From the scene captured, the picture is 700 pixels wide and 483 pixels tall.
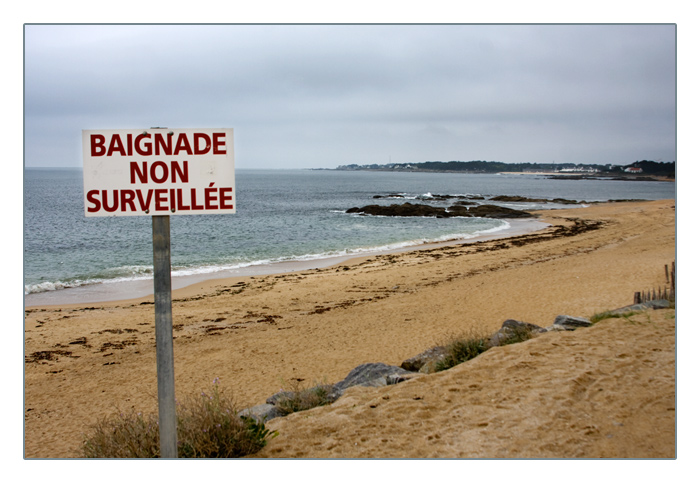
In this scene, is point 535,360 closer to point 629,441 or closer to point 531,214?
point 629,441

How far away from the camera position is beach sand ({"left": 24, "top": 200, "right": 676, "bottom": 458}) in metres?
4.00

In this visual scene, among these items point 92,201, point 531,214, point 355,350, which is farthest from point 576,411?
point 531,214

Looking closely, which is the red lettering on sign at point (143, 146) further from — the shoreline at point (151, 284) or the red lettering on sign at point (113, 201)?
the shoreline at point (151, 284)

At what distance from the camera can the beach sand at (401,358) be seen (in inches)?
158

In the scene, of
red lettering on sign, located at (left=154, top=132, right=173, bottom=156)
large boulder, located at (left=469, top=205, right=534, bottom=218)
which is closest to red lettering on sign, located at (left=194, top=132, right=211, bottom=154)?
red lettering on sign, located at (left=154, top=132, right=173, bottom=156)

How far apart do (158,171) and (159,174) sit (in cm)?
2

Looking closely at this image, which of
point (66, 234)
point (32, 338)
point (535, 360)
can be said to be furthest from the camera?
point (66, 234)

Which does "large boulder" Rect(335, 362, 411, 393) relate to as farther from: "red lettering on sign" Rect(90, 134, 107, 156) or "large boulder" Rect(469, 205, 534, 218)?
"large boulder" Rect(469, 205, 534, 218)

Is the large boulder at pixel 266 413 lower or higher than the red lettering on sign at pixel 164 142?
lower

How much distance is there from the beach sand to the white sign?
2283 mm

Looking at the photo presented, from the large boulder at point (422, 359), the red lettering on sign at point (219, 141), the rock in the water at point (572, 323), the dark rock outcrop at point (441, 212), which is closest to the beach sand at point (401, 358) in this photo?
the rock in the water at point (572, 323)

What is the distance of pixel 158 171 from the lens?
3.07m

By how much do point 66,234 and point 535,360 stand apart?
34742 mm

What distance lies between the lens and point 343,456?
12.7ft
